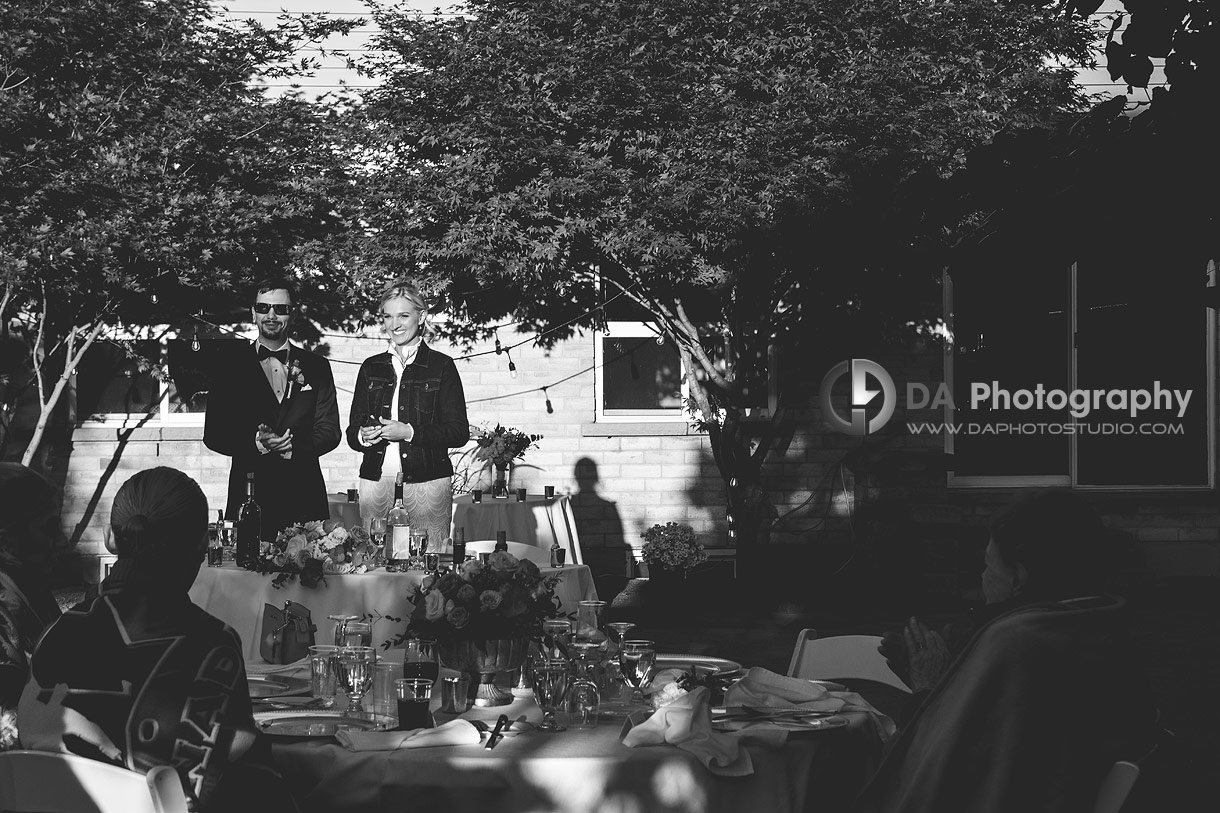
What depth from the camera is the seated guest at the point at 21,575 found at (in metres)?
2.54

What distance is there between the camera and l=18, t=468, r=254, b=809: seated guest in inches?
86.9

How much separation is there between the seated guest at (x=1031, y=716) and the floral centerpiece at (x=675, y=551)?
24.1 feet

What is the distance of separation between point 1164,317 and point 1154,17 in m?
0.62

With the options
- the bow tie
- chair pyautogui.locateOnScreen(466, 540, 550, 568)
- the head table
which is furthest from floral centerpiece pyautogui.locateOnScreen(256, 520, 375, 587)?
the head table

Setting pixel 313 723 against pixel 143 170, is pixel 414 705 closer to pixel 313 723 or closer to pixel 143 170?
pixel 313 723

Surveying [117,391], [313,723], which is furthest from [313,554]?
[117,391]

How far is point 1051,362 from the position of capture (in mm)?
11867

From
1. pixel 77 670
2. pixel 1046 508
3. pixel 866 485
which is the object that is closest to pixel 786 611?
pixel 866 485

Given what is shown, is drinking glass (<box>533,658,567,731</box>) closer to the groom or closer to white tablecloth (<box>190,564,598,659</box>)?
white tablecloth (<box>190,564,598,659</box>)

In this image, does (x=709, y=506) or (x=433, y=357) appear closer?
(x=433, y=357)

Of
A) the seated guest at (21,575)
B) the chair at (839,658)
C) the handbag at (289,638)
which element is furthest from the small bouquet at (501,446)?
the seated guest at (21,575)

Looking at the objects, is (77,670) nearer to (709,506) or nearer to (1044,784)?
(1044,784)

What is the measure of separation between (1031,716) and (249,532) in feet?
11.0

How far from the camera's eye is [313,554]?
4750 mm
